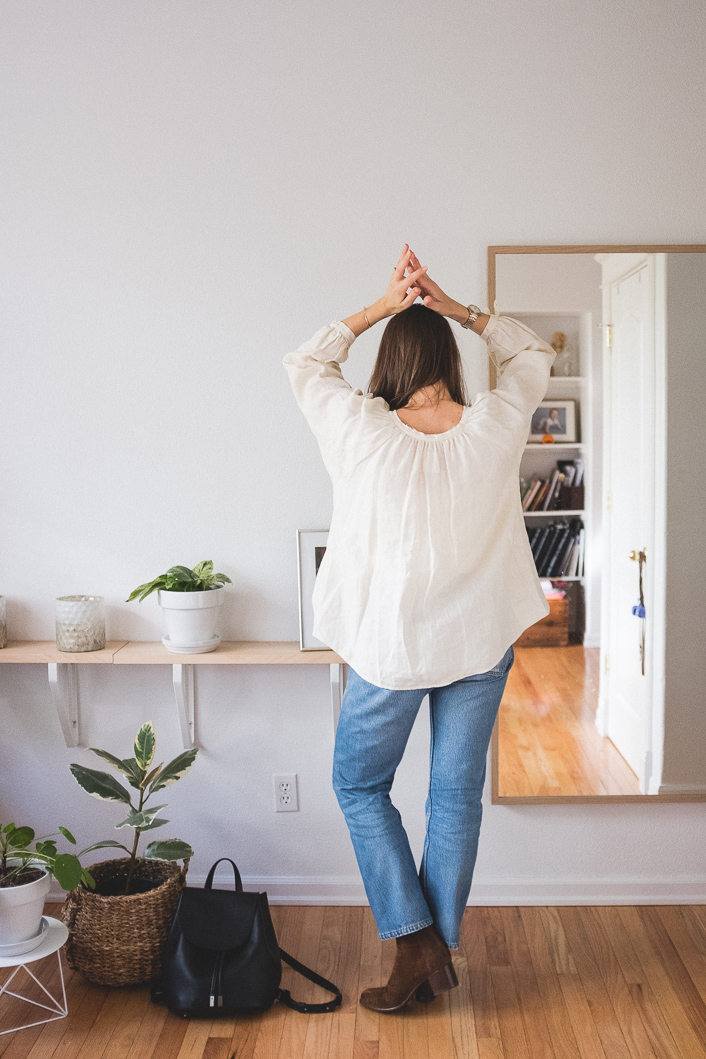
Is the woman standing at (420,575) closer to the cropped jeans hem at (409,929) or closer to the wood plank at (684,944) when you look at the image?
the cropped jeans hem at (409,929)

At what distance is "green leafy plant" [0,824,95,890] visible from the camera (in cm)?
171

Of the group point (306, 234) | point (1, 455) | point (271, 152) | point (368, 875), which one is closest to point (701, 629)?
point (368, 875)

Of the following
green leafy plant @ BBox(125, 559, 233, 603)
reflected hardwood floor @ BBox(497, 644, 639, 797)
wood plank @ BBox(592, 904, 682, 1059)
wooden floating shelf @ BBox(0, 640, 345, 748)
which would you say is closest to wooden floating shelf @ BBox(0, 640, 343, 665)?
wooden floating shelf @ BBox(0, 640, 345, 748)

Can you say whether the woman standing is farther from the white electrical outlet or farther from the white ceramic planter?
the white ceramic planter

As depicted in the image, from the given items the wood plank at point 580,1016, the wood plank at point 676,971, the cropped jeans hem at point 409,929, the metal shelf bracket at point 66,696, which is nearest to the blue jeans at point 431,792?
the cropped jeans hem at point 409,929

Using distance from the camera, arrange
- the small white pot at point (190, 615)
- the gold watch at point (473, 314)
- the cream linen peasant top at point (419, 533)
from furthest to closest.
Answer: the small white pot at point (190, 615) → the gold watch at point (473, 314) → the cream linen peasant top at point (419, 533)

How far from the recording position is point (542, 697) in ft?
6.99

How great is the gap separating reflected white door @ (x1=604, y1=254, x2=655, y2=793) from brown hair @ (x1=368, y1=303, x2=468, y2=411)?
58 centimetres

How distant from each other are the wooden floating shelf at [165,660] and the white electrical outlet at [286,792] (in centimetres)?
19

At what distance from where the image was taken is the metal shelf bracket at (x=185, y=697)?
2.12 meters

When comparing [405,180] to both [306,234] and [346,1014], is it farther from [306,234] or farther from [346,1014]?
[346,1014]

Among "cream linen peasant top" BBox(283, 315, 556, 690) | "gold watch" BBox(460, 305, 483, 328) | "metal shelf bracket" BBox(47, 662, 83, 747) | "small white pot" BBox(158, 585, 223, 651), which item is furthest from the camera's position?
"metal shelf bracket" BBox(47, 662, 83, 747)

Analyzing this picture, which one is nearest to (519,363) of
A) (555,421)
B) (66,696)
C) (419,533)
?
(555,421)

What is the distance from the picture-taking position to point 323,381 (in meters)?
1.68
